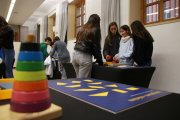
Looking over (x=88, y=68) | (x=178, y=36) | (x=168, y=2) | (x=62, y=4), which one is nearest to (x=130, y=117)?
(x=88, y=68)

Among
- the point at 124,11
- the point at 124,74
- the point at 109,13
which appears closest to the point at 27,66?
the point at 124,74

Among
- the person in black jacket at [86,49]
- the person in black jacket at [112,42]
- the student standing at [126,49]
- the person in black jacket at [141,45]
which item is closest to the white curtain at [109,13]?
the person in black jacket at [112,42]

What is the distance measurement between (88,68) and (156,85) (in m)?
1.57

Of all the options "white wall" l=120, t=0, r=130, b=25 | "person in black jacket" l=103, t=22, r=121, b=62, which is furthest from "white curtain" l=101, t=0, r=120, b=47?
"person in black jacket" l=103, t=22, r=121, b=62

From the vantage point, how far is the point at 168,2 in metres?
3.36

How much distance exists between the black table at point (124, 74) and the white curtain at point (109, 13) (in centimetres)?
184

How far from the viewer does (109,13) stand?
4293mm

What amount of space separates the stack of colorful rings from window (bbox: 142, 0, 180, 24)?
10.1 ft

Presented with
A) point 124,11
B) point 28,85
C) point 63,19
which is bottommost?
point 28,85

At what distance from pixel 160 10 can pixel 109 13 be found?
116cm

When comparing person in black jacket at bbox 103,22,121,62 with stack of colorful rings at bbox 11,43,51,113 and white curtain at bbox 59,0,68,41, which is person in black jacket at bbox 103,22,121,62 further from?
white curtain at bbox 59,0,68,41

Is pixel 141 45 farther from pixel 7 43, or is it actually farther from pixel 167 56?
pixel 7 43

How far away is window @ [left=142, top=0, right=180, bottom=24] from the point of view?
3222mm

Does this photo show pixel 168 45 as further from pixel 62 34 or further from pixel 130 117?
pixel 62 34
